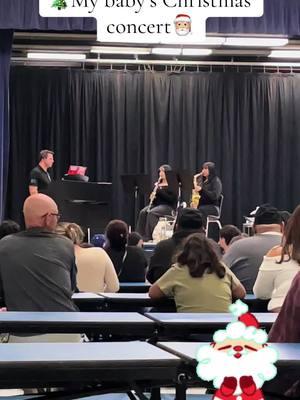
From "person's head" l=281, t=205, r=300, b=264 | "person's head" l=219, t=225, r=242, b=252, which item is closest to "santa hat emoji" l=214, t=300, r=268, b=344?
"person's head" l=281, t=205, r=300, b=264

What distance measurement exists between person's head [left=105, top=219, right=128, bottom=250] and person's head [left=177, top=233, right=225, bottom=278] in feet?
5.26

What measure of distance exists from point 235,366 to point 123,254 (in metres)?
4.19

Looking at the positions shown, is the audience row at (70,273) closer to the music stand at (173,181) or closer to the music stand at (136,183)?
the music stand at (173,181)

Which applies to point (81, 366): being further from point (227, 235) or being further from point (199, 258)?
point (227, 235)

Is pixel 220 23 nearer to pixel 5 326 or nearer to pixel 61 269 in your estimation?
pixel 61 269

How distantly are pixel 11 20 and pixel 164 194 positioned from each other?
302 cm

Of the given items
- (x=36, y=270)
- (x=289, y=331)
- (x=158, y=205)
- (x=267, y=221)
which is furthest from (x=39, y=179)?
(x=289, y=331)

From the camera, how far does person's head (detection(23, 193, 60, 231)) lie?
139 inches

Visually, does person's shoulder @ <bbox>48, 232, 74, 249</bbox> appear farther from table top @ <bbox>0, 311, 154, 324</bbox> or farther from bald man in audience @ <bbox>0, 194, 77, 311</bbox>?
table top @ <bbox>0, 311, 154, 324</bbox>

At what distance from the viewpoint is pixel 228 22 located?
27.6 feet

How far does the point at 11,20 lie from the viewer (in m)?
8.21

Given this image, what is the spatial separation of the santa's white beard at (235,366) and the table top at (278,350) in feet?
2.42

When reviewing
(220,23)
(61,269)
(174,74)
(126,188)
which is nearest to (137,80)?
(174,74)

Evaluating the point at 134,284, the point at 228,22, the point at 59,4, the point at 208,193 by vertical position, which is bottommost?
the point at 134,284
